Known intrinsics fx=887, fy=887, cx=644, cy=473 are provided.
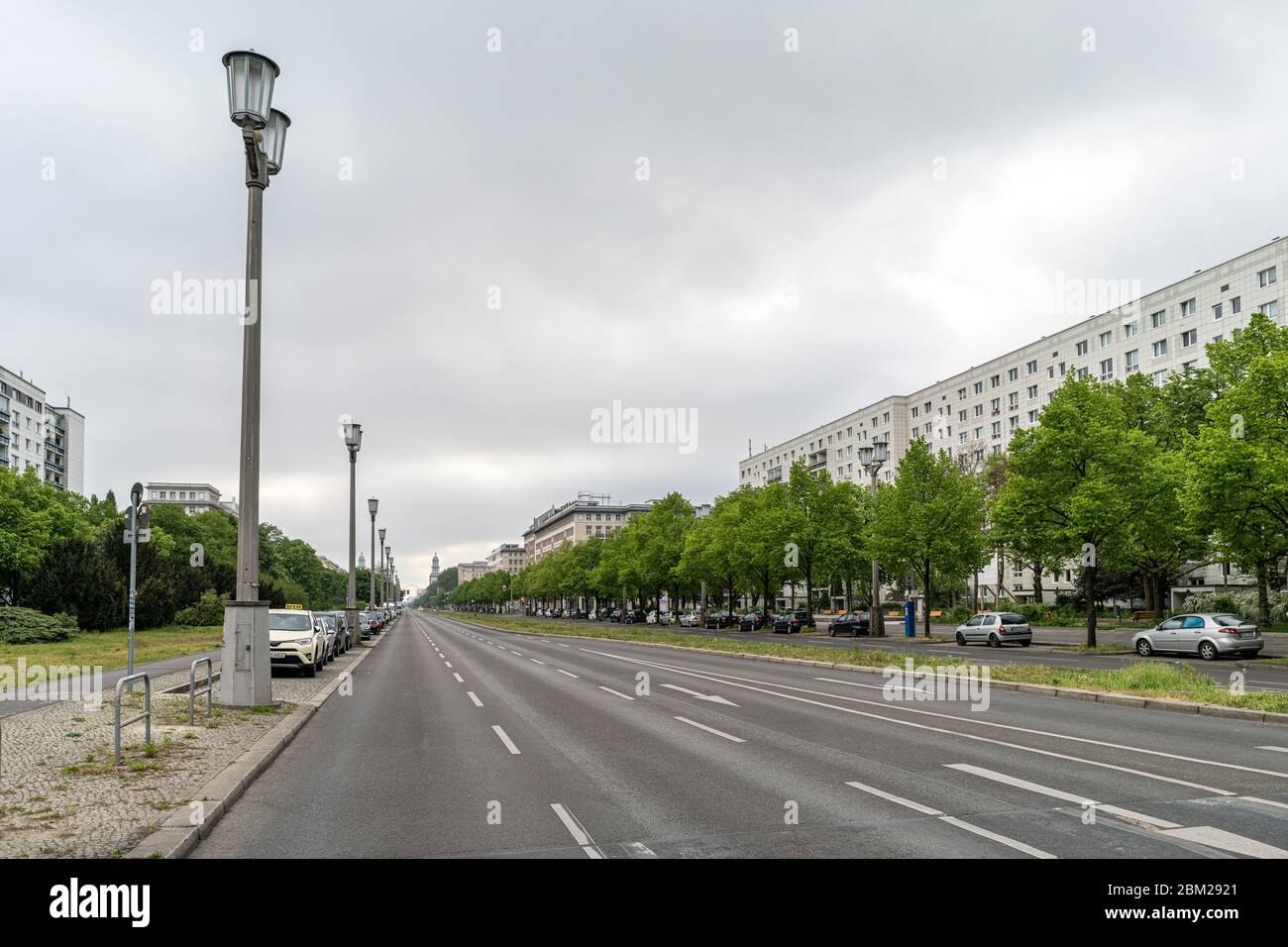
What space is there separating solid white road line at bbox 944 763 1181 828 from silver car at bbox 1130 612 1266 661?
21.8 metres

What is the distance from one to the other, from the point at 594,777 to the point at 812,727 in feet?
15.8

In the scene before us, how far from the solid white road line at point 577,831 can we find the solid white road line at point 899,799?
9.03 feet

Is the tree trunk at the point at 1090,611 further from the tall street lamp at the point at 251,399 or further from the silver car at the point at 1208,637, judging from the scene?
the tall street lamp at the point at 251,399

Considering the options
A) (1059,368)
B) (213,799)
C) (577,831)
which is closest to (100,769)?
(213,799)

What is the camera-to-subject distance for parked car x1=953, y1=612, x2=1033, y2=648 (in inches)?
1463

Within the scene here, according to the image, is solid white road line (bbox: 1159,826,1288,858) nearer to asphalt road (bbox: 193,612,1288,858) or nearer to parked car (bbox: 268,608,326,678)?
asphalt road (bbox: 193,612,1288,858)

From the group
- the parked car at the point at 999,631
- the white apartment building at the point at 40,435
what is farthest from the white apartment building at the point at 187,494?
the parked car at the point at 999,631

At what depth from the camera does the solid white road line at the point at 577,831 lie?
6.02m

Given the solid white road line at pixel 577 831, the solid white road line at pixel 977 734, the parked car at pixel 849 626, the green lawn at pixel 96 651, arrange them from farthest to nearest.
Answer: the parked car at pixel 849 626, the green lawn at pixel 96 651, the solid white road line at pixel 977 734, the solid white road line at pixel 577 831

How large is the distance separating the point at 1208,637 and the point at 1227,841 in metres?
24.3

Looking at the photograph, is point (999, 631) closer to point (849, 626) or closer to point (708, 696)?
point (849, 626)

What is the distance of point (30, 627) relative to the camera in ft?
113

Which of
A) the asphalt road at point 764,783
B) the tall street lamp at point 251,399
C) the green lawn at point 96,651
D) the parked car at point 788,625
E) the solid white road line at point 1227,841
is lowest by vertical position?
the parked car at point 788,625

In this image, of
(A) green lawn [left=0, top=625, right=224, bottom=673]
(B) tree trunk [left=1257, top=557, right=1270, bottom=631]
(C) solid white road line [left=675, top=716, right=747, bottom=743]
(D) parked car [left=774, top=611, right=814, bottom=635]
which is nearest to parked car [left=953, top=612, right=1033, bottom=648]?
(B) tree trunk [left=1257, top=557, right=1270, bottom=631]
